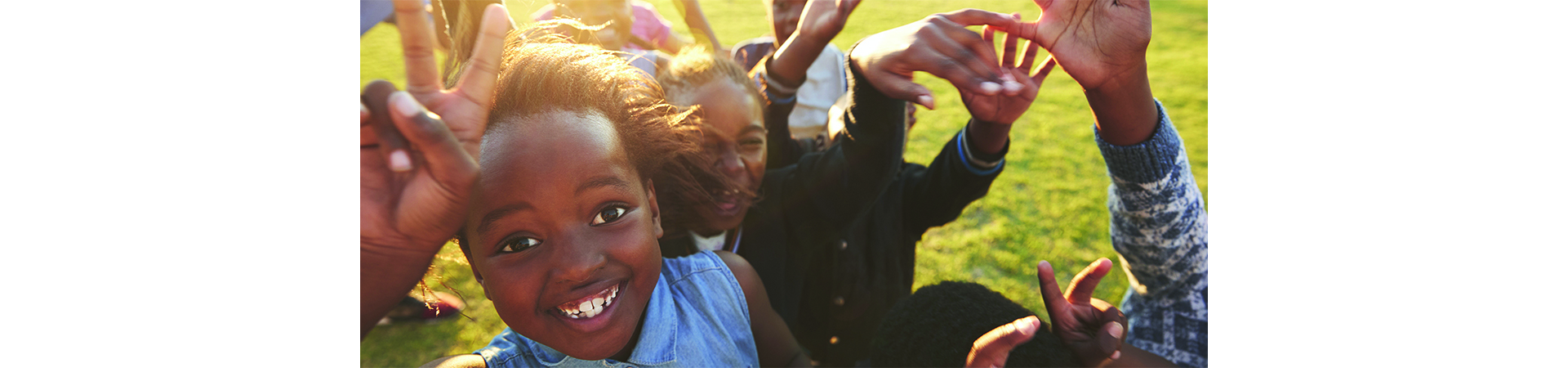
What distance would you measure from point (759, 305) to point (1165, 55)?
304 centimetres

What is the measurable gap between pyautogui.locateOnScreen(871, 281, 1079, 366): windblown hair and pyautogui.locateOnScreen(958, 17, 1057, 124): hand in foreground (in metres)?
0.33

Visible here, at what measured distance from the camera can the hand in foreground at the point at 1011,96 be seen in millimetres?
1210

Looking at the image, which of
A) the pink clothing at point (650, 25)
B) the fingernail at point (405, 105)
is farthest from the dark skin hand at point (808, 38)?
the pink clothing at point (650, 25)

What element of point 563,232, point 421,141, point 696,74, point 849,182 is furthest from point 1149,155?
point 421,141

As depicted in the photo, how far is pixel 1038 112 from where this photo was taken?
4.43 meters

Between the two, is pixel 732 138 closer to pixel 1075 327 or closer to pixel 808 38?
pixel 808 38

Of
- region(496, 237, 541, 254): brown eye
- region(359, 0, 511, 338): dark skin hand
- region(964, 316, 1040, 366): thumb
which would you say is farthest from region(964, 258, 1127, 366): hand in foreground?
region(359, 0, 511, 338): dark skin hand

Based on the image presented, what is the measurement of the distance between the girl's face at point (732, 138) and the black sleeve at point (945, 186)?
1.40 feet

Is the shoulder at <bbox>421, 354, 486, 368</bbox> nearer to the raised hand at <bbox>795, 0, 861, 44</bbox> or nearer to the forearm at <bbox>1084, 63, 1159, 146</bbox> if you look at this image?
the raised hand at <bbox>795, 0, 861, 44</bbox>

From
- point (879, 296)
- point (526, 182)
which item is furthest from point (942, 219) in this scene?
point (526, 182)

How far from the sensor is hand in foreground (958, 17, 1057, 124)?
1210 millimetres

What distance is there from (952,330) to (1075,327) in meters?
0.21

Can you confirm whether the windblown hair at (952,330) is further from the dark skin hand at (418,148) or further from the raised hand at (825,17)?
the dark skin hand at (418,148)

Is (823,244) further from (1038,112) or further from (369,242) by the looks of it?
(1038,112)
